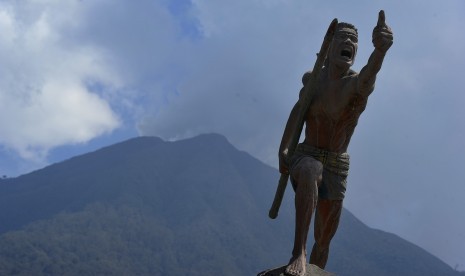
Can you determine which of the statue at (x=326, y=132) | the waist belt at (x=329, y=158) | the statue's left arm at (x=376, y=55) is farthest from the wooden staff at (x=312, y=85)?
the statue's left arm at (x=376, y=55)

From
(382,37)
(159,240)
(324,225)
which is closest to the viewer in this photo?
(382,37)

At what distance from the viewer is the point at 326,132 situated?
796cm

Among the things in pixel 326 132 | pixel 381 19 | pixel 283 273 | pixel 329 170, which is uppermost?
pixel 381 19

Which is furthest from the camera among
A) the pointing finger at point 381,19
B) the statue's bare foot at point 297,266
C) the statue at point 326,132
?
the statue at point 326,132

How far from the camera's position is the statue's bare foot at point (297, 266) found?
7002mm

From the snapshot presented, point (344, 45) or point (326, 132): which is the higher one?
point (344, 45)

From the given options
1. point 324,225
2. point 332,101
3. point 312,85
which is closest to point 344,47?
point 312,85

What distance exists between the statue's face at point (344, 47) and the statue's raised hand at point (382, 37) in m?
0.72

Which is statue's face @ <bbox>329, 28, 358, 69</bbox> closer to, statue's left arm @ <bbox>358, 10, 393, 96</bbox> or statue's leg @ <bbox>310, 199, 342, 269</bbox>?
statue's left arm @ <bbox>358, 10, 393, 96</bbox>

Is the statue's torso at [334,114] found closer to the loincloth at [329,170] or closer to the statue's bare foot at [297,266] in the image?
the loincloth at [329,170]

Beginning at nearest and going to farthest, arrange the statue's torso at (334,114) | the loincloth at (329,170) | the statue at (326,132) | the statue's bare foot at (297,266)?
the statue's bare foot at (297,266), the statue at (326,132), the statue's torso at (334,114), the loincloth at (329,170)

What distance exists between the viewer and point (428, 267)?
6801 inches

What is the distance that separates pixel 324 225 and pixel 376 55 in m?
2.21

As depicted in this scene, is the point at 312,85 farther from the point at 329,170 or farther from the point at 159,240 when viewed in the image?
the point at 159,240
